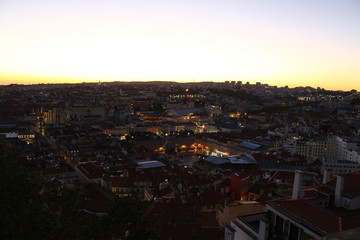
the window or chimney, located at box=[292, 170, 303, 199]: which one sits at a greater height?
chimney, located at box=[292, 170, 303, 199]

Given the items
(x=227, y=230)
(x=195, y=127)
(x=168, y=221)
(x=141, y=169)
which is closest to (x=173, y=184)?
(x=141, y=169)

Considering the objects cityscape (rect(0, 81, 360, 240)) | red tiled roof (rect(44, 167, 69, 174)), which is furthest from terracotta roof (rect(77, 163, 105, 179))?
red tiled roof (rect(44, 167, 69, 174))

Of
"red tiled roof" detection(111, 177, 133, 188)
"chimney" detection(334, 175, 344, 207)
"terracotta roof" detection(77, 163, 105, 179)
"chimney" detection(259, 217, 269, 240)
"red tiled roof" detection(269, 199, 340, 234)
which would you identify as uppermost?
"chimney" detection(334, 175, 344, 207)

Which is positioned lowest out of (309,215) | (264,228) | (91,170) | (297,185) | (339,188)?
(91,170)

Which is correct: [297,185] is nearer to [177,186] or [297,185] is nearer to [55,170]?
[177,186]

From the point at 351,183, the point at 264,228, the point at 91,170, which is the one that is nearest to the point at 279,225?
the point at 264,228

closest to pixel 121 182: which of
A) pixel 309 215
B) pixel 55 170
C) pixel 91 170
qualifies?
pixel 91 170

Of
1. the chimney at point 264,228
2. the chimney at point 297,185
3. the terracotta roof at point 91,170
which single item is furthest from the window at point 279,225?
the terracotta roof at point 91,170

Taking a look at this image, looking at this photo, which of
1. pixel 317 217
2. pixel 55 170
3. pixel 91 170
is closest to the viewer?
pixel 317 217

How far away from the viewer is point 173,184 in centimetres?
1123

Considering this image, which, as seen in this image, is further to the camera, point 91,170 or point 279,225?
point 91,170

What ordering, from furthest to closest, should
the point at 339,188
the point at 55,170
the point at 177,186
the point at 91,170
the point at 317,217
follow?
1. the point at 91,170
2. the point at 55,170
3. the point at 177,186
4. the point at 339,188
5. the point at 317,217

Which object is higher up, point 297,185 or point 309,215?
point 297,185

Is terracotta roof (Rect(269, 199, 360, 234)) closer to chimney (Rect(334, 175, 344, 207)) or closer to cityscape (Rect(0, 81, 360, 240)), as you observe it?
cityscape (Rect(0, 81, 360, 240))
